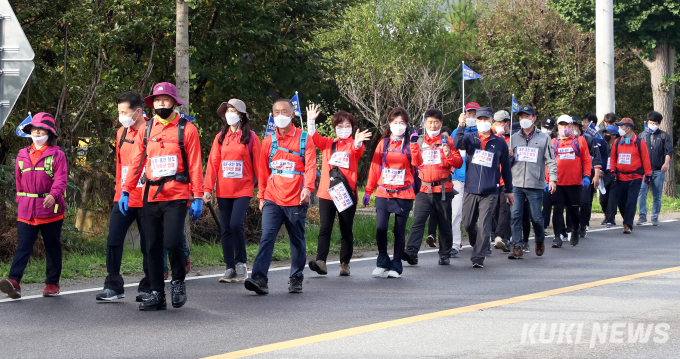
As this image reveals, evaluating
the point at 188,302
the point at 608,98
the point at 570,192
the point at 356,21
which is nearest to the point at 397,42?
the point at 356,21

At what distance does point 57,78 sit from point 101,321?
7.18 m

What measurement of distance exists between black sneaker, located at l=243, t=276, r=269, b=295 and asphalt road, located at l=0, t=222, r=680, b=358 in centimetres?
9

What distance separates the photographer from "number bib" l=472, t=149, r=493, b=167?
10523mm

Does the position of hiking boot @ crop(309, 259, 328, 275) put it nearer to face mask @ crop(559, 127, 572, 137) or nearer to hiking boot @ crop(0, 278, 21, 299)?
hiking boot @ crop(0, 278, 21, 299)

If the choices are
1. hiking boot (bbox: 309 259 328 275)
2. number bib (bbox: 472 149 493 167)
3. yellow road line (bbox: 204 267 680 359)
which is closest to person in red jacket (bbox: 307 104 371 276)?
hiking boot (bbox: 309 259 328 275)

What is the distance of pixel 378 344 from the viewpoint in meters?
6.10

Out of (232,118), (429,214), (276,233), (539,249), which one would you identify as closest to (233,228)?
(276,233)

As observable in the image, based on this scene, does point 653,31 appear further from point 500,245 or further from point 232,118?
point 232,118

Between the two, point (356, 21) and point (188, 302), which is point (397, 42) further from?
point (188, 302)

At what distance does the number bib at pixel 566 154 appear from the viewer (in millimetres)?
12969

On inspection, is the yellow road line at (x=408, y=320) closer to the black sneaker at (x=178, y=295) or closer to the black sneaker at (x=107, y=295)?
the black sneaker at (x=178, y=295)

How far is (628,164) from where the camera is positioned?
51.8 ft

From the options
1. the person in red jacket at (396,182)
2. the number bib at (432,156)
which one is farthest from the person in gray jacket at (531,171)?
the person in red jacket at (396,182)

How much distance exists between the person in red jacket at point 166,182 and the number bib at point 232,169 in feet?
5.24
